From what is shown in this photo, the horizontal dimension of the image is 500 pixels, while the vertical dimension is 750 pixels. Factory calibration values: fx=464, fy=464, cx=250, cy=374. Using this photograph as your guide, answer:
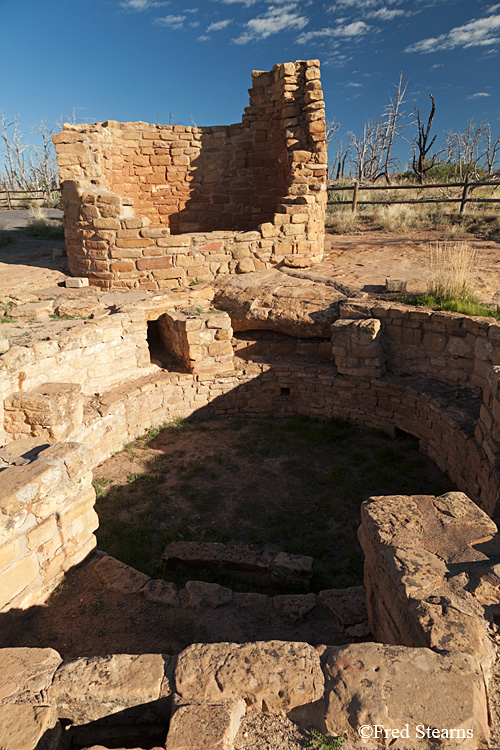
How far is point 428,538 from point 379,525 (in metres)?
0.31

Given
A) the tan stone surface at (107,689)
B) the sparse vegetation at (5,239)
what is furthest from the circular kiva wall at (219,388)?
the sparse vegetation at (5,239)

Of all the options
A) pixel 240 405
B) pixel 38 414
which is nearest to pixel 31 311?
pixel 38 414

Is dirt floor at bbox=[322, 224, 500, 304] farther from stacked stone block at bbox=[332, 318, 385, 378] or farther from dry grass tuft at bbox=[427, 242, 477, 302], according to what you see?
stacked stone block at bbox=[332, 318, 385, 378]

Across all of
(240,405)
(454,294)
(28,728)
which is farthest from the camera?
(240,405)

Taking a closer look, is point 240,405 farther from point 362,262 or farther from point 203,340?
point 362,262

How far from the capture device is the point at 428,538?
9.98 ft

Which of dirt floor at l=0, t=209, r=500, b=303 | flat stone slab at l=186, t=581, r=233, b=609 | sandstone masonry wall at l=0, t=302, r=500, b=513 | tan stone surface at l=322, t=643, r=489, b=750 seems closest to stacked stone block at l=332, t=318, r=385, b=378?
sandstone masonry wall at l=0, t=302, r=500, b=513

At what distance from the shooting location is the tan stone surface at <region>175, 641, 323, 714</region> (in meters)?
2.14

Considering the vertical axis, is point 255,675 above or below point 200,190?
below

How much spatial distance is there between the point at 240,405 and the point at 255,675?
568 centimetres

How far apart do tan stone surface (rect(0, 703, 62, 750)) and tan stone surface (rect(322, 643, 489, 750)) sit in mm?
1297

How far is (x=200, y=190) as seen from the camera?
10.9 metres

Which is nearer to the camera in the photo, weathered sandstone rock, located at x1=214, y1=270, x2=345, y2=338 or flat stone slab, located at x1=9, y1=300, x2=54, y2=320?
flat stone slab, located at x1=9, y1=300, x2=54, y2=320
